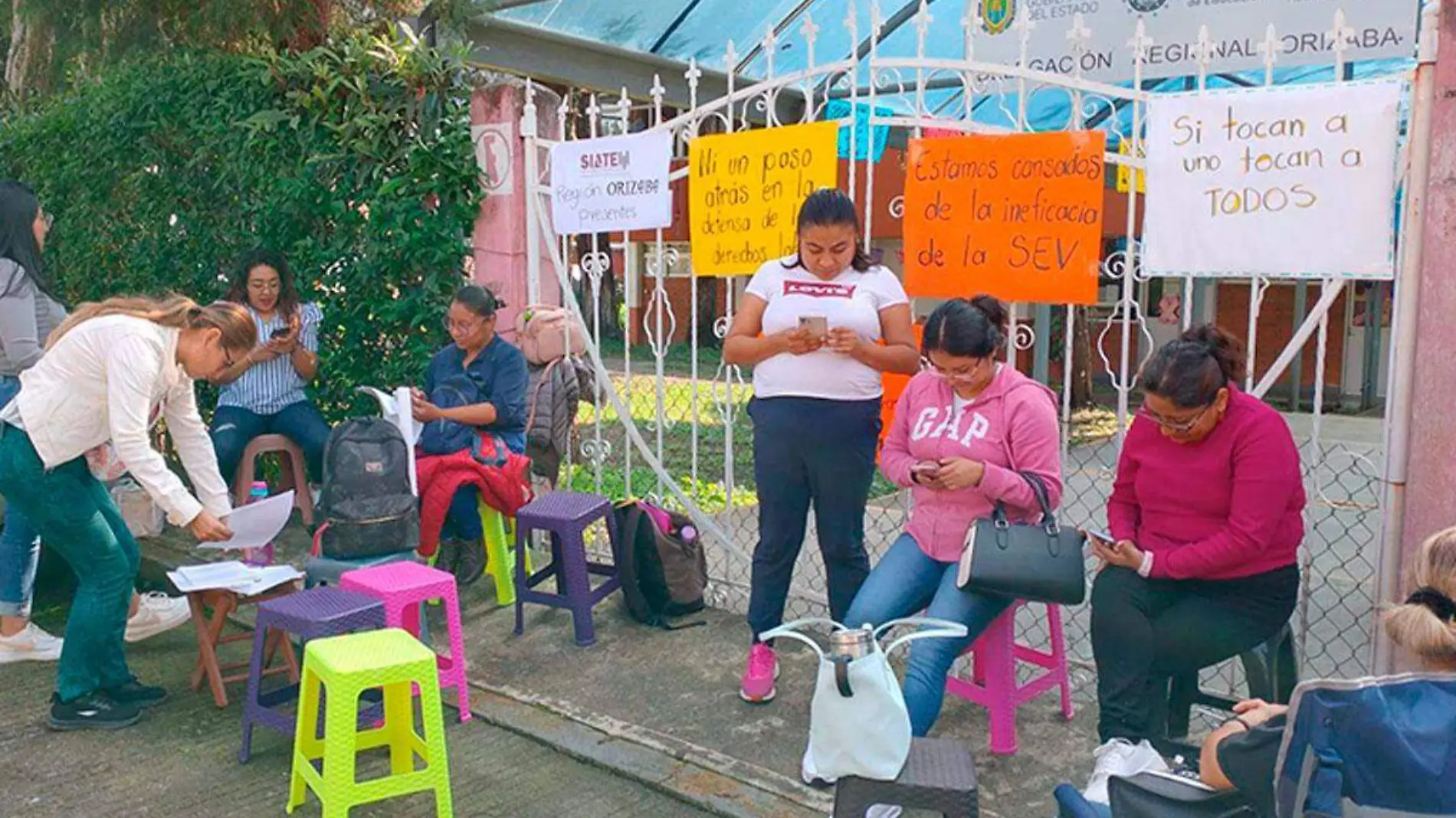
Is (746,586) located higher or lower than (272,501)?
lower

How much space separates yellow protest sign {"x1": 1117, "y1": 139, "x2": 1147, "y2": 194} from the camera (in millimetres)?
3732

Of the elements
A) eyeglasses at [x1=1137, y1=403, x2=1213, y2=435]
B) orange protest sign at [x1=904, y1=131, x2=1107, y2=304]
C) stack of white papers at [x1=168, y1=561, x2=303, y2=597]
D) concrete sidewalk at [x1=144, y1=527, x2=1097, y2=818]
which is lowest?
concrete sidewalk at [x1=144, y1=527, x2=1097, y2=818]

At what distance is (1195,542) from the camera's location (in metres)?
3.19

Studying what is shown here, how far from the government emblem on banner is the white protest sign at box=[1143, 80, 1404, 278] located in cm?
389

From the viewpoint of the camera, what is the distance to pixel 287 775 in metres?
3.61

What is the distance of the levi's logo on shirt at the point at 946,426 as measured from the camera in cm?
350

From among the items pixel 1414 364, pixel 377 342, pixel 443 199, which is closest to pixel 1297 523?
pixel 1414 364

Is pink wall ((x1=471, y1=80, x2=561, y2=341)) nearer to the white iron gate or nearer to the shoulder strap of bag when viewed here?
the white iron gate

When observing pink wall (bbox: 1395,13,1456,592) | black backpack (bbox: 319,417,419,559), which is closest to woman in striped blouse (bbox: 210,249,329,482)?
black backpack (bbox: 319,417,419,559)

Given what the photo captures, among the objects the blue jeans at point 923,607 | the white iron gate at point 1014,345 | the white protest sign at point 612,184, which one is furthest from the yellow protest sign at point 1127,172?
the white protest sign at point 612,184

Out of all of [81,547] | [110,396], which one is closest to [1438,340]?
[110,396]

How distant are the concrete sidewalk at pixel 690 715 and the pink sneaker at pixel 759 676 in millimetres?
34

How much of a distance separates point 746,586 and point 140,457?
2.48m

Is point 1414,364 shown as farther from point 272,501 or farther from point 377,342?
point 377,342
